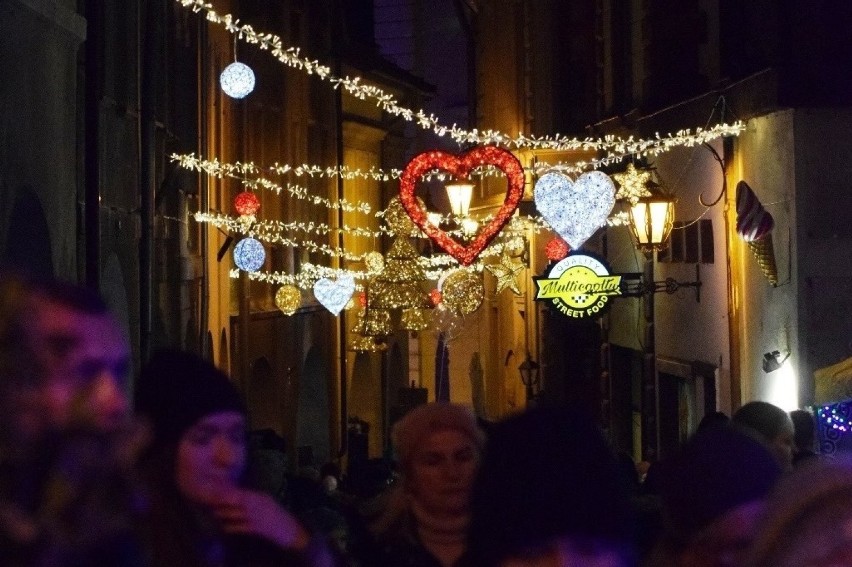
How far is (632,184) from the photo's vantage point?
17.9m

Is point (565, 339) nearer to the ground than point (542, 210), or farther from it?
nearer to the ground

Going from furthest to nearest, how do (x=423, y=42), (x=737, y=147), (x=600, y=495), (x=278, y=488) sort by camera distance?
1. (x=423, y=42)
2. (x=737, y=147)
3. (x=278, y=488)
4. (x=600, y=495)

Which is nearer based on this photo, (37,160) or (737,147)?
(37,160)

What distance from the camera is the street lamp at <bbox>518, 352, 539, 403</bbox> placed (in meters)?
29.6

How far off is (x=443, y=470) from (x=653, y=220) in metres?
→ 12.4

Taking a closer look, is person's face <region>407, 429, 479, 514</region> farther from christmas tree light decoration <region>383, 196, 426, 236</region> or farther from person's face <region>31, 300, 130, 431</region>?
christmas tree light decoration <region>383, 196, 426, 236</region>

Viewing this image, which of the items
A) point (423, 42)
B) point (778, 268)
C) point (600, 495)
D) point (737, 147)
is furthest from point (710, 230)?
point (423, 42)

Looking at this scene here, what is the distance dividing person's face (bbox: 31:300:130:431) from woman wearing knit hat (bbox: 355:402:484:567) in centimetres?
171

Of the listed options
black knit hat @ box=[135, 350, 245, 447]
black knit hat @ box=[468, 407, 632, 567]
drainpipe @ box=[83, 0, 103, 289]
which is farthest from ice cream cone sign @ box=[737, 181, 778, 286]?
black knit hat @ box=[468, 407, 632, 567]

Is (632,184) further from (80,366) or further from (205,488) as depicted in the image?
(80,366)

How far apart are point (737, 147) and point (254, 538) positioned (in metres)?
14.7

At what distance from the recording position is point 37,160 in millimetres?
11273

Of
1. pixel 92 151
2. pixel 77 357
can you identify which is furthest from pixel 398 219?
pixel 77 357

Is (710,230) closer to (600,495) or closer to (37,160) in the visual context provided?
(37,160)
